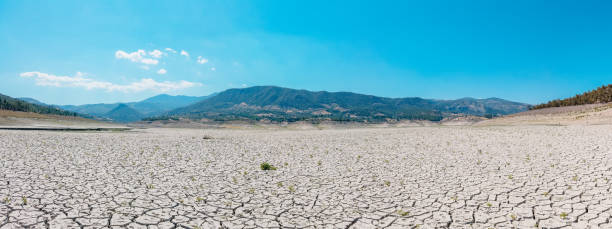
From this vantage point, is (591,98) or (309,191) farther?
(591,98)

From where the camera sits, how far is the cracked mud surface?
6.66m

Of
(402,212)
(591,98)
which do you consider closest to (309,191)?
(402,212)

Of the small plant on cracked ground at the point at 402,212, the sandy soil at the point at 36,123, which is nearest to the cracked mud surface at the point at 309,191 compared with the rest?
the small plant on cracked ground at the point at 402,212

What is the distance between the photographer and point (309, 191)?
944 cm

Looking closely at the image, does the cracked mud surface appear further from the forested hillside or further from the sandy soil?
the forested hillside

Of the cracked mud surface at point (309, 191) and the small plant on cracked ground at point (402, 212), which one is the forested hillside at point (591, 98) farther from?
the small plant on cracked ground at point (402, 212)

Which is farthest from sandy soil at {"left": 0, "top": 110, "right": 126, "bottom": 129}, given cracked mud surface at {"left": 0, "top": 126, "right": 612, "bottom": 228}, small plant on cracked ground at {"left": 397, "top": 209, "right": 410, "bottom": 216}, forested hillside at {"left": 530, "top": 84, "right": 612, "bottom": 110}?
forested hillside at {"left": 530, "top": 84, "right": 612, "bottom": 110}

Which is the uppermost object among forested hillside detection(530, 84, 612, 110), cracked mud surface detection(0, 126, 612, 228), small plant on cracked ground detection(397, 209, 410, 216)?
forested hillside detection(530, 84, 612, 110)

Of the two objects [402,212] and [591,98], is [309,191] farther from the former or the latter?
[591,98]

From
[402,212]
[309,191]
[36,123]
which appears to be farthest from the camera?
[36,123]

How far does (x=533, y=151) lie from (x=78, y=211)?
19947mm

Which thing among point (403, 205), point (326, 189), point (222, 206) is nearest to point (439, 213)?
point (403, 205)

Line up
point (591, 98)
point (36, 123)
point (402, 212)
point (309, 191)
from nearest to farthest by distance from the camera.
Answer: point (402, 212) → point (309, 191) → point (36, 123) → point (591, 98)

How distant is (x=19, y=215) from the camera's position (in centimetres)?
623
